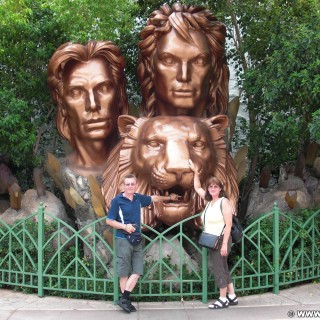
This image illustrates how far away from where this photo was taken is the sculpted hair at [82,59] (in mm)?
7184

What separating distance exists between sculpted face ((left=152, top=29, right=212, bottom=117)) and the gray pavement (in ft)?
8.08

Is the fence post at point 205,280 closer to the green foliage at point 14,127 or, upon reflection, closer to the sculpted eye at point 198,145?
the sculpted eye at point 198,145

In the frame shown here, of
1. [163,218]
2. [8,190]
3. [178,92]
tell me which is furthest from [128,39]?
[163,218]

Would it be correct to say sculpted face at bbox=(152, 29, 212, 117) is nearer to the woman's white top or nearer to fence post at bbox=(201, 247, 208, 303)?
the woman's white top

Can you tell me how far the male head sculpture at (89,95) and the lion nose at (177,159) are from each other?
129 centimetres

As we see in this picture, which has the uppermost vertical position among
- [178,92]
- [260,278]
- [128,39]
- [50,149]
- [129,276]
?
[128,39]

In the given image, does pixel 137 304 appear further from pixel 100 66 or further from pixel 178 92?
pixel 100 66

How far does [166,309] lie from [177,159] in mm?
1593

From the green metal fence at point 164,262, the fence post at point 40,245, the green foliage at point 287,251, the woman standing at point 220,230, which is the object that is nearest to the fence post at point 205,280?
the green metal fence at point 164,262

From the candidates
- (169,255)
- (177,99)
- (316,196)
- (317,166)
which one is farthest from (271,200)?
(169,255)

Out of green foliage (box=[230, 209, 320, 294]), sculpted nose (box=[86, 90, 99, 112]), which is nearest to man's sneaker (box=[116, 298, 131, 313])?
green foliage (box=[230, 209, 320, 294])

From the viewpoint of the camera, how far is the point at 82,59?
7.25 meters

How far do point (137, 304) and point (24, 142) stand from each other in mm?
2888

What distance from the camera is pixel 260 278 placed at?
653 cm
